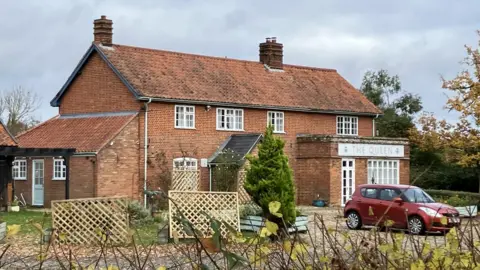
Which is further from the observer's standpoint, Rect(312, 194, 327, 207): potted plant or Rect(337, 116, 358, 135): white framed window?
Rect(337, 116, 358, 135): white framed window

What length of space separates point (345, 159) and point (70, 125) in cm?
1356

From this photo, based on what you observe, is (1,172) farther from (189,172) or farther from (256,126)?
(256,126)

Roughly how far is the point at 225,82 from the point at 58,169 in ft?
30.4

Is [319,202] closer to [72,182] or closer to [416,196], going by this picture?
[72,182]

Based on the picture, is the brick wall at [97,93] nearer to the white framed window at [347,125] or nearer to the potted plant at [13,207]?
the potted plant at [13,207]

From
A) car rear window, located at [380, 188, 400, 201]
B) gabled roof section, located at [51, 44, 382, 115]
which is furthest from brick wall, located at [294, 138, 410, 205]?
car rear window, located at [380, 188, 400, 201]

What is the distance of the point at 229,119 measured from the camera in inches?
1570

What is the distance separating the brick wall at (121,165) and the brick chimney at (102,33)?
4.73 meters

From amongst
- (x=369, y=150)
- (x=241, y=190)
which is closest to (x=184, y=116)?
(x=241, y=190)

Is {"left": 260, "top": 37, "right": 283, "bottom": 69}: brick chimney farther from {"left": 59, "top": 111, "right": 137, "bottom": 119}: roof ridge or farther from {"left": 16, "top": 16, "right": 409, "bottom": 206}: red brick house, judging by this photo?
{"left": 59, "top": 111, "right": 137, "bottom": 119}: roof ridge

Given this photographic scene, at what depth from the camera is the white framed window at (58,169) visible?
37656 millimetres

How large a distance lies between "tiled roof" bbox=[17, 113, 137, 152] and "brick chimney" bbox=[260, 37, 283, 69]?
436 inches

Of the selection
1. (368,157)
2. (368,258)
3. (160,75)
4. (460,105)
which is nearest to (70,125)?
(160,75)

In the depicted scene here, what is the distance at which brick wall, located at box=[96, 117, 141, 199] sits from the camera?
113 ft
